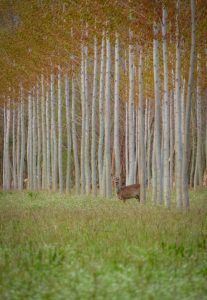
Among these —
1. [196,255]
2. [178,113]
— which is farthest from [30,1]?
[196,255]

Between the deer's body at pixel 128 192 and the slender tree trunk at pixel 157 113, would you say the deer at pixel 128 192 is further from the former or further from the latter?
the slender tree trunk at pixel 157 113

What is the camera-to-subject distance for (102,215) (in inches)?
533

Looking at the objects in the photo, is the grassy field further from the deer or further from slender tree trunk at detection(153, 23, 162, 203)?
the deer

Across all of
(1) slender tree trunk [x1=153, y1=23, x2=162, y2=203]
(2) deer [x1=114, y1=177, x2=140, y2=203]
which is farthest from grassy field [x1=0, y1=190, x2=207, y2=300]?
(2) deer [x1=114, y1=177, x2=140, y2=203]

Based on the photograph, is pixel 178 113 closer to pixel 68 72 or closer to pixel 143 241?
pixel 143 241

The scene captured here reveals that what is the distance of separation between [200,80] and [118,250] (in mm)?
18914

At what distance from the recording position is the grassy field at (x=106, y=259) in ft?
21.0

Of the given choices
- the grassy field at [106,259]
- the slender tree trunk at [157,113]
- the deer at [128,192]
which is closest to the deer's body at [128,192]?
the deer at [128,192]

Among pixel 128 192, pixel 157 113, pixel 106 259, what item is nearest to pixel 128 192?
pixel 128 192

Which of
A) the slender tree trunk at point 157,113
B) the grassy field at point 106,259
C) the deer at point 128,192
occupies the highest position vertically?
the slender tree trunk at point 157,113

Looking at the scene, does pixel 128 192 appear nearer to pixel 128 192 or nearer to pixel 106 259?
pixel 128 192

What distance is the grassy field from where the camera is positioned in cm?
640

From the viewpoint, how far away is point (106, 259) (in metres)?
7.91

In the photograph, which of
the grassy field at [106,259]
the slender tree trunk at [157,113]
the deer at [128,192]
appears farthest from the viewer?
the deer at [128,192]
